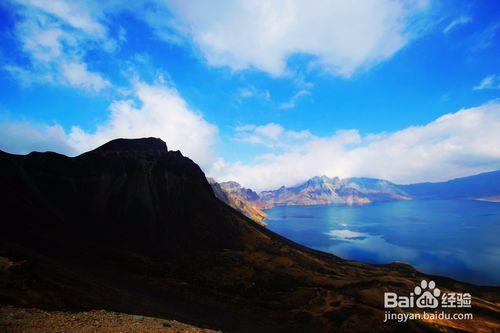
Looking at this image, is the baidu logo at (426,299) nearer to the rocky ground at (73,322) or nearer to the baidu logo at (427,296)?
the baidu logo at (427,296)

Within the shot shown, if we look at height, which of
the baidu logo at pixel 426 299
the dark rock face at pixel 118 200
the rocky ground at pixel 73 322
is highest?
the dark rock face at pixel 118 200

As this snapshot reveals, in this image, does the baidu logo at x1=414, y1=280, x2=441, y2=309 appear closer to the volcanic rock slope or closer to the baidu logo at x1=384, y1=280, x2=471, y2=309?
the baidu logo at x1=384, y1=280, x2=471, y2=309

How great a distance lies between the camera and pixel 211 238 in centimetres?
9094

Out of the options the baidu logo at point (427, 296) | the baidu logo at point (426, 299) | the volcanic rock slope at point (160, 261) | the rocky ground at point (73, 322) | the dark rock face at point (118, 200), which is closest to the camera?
the rocky ground at point (73, 322)

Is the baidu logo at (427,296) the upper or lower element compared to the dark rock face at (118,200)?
lower

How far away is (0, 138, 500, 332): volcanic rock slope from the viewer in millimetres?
38219

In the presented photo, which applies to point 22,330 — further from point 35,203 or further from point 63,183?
point 63,183

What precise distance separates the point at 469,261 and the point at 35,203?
172575mm

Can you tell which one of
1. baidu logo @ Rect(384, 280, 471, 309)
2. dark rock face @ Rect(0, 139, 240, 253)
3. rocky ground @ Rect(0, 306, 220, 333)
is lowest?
rocky ground @ Rect(0, 306, 220, 333)

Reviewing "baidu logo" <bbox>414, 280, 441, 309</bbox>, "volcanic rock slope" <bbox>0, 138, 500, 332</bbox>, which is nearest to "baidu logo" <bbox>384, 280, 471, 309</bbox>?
"baidu logo" <bbox>414, 280, 441, 309</bbox>

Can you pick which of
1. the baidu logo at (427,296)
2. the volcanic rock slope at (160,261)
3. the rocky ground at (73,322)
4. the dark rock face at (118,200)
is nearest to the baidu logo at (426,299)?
the baidu logo at (427,296)

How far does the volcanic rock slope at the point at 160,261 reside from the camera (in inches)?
1505

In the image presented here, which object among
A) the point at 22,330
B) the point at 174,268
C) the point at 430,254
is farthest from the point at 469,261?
the point at 22,330

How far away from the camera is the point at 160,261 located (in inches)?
2702
